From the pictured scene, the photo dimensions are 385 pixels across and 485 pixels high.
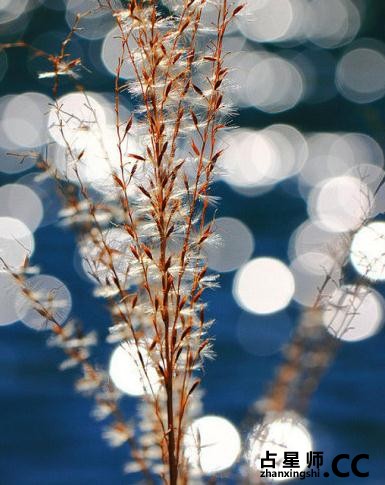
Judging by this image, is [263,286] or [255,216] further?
[255,216]

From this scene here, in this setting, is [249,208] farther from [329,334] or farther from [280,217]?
[329,334]

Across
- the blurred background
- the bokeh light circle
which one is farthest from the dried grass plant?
the bokeh light circle

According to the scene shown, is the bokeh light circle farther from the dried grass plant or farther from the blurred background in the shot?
the dried grass plant

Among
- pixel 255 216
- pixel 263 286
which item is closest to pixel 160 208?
pixel 263 286

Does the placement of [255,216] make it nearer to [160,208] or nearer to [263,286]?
[263,286]

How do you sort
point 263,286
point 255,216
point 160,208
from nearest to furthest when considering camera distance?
point 160,208
point 263,286
point 255,216

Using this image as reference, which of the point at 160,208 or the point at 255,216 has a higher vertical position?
the point at 255,216

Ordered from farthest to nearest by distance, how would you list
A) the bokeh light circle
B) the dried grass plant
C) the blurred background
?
the bokeh light circle
the blurred background
the dried grass plant

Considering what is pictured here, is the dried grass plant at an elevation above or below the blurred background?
below

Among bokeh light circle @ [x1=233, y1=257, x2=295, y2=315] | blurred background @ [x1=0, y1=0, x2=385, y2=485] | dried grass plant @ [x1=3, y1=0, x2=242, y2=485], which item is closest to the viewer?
dried grass plant @ [x1=3, y1=0, x2=242, y2=485]
